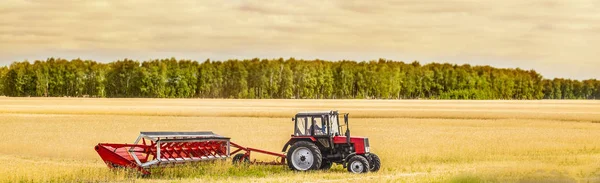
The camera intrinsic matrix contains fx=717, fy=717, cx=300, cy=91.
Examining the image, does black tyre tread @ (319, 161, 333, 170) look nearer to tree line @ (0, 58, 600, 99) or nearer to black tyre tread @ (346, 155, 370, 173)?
black tyre tread @ (346, 155, 370, 173)

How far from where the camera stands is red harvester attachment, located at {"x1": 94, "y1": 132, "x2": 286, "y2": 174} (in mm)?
22766

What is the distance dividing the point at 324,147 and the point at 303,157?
0.86m

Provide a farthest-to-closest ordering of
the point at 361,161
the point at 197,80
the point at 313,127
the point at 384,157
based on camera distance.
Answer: the point at 197,80 → the point at 384,157 → the point at 313,127 → the point at 361,161

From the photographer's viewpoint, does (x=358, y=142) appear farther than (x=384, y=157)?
No

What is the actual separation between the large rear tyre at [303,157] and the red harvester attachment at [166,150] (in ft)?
2.38

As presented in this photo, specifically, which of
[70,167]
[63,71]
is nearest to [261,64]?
[63,71]

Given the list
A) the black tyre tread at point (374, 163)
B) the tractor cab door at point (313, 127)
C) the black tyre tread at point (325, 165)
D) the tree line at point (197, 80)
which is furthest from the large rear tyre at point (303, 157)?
the tree line at point (197, 80)

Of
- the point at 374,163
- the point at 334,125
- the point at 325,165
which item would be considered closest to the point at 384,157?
the point at 325,165

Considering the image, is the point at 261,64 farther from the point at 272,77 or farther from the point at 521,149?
the point at 521,149

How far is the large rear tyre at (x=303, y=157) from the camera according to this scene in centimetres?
2347

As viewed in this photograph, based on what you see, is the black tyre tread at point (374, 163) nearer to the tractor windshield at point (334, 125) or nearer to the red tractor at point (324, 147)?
the red tractor at point (324, 147)

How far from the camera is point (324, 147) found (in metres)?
24.1

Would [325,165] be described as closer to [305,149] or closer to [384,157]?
[305,149]

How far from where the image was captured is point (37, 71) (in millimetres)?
191750
